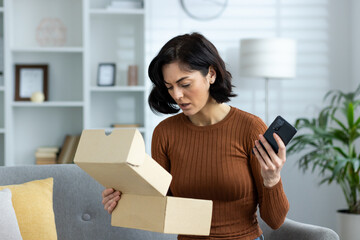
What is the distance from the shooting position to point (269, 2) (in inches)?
157

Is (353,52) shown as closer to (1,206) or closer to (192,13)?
(192,13)

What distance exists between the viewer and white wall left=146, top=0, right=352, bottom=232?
3961 millimetres

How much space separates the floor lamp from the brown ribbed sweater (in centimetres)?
181

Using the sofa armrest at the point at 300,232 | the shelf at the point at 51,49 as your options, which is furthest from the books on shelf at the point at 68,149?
the sofa armrest at the point at 300,232

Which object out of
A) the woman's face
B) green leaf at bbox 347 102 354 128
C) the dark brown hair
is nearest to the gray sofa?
the dark brown hair

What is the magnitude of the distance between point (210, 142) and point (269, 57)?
1.91m

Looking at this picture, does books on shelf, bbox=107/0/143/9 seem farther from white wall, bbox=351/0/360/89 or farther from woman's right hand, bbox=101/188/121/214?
woman's right hand, bbox=101/188/121/214

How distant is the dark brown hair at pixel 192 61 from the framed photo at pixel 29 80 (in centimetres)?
220

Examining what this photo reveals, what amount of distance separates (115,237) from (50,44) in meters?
2.13

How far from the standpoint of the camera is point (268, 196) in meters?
1.65

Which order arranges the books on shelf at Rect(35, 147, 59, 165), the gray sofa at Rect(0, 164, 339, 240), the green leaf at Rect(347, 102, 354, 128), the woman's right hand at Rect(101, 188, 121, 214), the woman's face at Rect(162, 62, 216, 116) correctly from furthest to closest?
1. the books on shelf at Rect(35, 147, 59, 165)
2. the green leaf at Rect(347, 102, 354, 128)
3. the gray sofa at Rect(0, 164, 339, 240)
4. the woman's face at Rect(162, 62, 216, 116)
5. the woman's right hand at Rect(101, 188, 121, 214)

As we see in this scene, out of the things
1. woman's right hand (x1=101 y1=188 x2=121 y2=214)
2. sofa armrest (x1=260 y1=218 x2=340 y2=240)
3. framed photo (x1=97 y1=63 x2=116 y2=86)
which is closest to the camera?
woman's right hand (x1=101 y1=188 x2=121 y2=214)

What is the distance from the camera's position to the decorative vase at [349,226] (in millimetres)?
3215

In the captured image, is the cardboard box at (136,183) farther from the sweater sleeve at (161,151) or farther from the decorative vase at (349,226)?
the decorative vase at (349,226)
